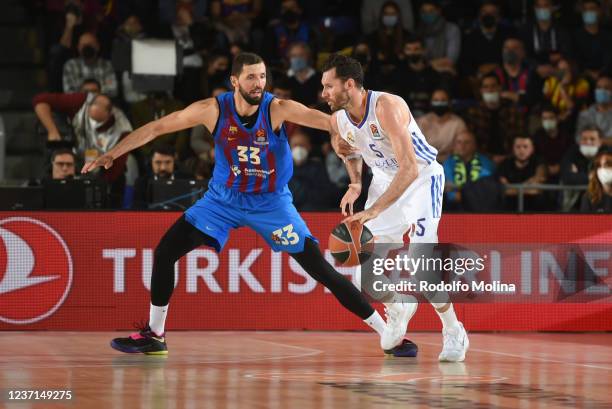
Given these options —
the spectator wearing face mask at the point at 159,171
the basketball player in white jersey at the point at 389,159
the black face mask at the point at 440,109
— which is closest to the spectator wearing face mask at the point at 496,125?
the black face mask at the point at 440,109

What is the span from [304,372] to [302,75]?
834 centimetres

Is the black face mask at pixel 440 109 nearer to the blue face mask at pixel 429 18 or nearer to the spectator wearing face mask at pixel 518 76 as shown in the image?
the spectator wearing face mask at pixel 518 76

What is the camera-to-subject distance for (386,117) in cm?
948

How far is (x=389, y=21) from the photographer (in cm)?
1764

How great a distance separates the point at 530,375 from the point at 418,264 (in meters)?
2.97

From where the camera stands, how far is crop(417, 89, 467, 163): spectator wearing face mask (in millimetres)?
16172

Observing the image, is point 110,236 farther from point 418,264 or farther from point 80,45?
point 80,45

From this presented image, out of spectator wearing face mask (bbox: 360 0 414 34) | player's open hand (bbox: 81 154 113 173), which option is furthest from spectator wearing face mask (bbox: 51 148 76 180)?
spectator wearing face mask (bbox: 360 0 414 34)

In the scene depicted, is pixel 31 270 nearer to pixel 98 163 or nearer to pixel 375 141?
pixel 98 163

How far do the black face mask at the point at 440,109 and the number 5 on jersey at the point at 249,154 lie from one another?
682 cm

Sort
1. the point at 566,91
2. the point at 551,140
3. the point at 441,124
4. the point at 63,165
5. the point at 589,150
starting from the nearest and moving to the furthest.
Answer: the point at 63,165 → the point at 589,150 → the point at 441,124 → the point at 551,140 → the point at 566,91

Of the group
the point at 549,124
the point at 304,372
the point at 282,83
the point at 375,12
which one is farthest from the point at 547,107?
the point at 304,372

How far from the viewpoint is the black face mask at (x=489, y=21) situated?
18172 mm

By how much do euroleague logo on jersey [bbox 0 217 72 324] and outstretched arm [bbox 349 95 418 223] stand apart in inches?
165
